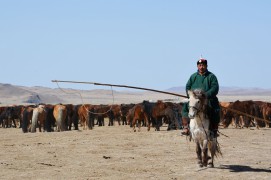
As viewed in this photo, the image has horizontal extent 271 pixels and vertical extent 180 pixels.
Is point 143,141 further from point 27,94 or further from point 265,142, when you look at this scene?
point 27,94

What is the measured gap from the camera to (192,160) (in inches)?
522

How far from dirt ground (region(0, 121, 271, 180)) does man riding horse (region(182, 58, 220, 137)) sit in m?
0.95

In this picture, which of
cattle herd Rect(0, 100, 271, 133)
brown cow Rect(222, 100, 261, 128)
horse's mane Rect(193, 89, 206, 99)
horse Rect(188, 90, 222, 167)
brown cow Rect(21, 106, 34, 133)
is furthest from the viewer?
brown cow Rect(21, 106, 34, 133)

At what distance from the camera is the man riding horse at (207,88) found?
1141 cm

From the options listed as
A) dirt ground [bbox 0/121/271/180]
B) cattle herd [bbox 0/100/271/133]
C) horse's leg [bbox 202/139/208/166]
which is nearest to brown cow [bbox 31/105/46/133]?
cattle herd [bbox 0/100/271/133]

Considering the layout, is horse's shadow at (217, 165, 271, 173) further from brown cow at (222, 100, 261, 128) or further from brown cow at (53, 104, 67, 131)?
brown cow at (53, 104, 67, 131)

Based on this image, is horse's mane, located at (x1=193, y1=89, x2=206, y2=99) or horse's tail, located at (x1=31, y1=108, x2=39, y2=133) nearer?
horse's mane, located at (x1=193, y1=89, x2=206, y2=99)

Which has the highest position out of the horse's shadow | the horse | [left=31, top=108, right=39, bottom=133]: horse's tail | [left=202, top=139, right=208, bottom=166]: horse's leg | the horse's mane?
[left=31, top=108, right=39, bottom=133]: horse's tail

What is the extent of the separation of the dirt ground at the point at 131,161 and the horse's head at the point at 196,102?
1181 mm

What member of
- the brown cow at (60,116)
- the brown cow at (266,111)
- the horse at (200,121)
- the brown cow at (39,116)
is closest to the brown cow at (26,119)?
the brown cow at (39,116)

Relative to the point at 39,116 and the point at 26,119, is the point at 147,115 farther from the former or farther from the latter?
the point at 26,119

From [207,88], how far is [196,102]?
25.6 inches

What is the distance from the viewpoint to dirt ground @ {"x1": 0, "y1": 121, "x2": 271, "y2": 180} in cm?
1101

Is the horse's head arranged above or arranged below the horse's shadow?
above
